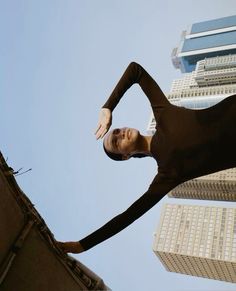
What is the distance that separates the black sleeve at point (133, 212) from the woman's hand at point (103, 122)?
0.77 metres

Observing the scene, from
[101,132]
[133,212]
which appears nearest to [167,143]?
[101,132]

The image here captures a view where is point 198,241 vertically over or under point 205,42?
under

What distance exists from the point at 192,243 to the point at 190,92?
56.0m

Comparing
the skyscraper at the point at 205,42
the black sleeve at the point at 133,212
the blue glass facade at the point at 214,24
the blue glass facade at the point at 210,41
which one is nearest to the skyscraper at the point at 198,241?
the skyscraper at the point at 205,42

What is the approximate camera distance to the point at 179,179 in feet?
12.1

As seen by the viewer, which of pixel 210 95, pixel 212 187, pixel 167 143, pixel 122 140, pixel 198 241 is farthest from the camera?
pixel 212 187

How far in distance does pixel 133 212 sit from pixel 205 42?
474 feet

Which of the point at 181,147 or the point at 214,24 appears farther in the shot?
the point at 214,24

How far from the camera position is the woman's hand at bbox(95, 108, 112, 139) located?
355 cm

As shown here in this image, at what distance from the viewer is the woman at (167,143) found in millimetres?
3402

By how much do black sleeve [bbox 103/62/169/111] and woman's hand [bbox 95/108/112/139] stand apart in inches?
5.1

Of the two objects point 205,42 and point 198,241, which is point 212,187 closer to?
point 198,241

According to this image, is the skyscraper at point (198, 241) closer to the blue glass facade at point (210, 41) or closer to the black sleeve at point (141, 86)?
the blue glass facade at point (210, 41)

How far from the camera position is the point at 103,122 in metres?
3.67
